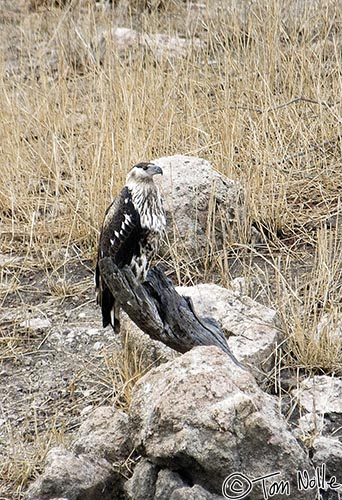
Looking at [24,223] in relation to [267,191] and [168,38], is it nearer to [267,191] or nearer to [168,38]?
[267,191]

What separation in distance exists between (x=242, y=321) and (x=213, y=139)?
1.88 meters

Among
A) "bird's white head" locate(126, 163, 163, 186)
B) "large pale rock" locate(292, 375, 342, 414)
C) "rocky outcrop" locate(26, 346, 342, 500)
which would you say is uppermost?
"bird's white head" locate(126, 163, 163, 186)

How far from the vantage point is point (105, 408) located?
416 cm

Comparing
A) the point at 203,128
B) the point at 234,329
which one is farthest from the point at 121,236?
the point at 203,128

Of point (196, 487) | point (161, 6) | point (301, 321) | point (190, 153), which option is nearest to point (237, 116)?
point (190, 153)

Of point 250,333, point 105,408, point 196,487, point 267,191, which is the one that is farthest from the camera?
point 267,191

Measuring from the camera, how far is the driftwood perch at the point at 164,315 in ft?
13.9

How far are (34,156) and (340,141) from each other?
1.89 meters

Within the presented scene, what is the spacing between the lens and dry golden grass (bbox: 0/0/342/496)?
226 inches

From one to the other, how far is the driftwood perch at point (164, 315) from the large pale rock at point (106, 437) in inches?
14.5

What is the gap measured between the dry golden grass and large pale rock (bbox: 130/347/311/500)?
4.38 ft

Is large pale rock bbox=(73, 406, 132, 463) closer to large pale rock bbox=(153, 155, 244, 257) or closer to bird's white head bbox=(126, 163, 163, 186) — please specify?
bird's white head bbox=(126, 163, 163, 186)

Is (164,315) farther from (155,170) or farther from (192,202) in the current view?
(192,202)

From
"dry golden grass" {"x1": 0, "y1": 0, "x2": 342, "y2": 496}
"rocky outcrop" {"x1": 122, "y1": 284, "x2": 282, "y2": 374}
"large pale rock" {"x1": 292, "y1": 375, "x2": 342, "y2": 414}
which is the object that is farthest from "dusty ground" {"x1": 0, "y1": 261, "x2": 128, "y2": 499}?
"large pale rock" {"x1": 292, "y1": 375, "x2": 342, "y2": 414}
